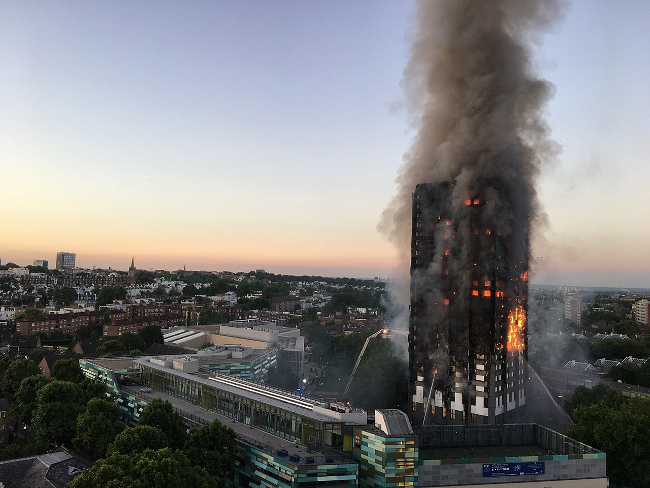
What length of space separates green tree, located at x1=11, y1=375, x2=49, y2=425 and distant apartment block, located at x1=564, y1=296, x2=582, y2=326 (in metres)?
145

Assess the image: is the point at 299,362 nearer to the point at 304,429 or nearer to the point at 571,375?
the point at 571,375

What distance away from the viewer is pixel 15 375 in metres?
57.1

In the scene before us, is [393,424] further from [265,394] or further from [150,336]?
[150,336]

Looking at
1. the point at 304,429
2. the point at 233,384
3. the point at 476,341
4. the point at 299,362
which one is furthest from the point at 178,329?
the point at 304,429

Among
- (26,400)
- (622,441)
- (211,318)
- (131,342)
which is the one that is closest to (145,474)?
(26,400)

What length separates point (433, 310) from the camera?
55719mm

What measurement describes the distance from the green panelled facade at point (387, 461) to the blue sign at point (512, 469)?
238 inches

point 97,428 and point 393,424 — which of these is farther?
point 97,428

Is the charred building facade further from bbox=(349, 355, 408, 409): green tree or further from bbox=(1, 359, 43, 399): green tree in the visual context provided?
bbox=(1, 359, 43, 399): green tree

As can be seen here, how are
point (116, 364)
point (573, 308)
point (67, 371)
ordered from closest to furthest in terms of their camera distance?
point (67, 371) → point (116, 364) → point (573, 308)

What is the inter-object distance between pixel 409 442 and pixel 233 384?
65.0 ft

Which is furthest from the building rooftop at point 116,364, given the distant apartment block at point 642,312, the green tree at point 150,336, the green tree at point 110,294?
the distant apartment block at point 642,312

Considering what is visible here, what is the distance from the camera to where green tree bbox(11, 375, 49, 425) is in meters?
48.8

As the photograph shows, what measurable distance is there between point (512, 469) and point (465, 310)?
788 inches
